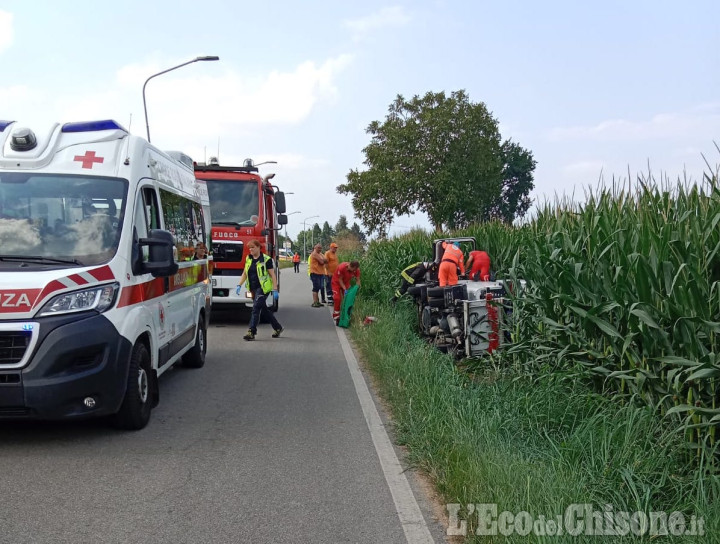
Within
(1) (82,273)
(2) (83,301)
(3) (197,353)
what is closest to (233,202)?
(3) (197,353)

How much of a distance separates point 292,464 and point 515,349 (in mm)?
2973

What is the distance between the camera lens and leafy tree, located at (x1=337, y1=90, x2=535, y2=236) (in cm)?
4697

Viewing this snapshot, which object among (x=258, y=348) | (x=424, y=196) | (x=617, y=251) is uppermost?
(x=424, y=196)

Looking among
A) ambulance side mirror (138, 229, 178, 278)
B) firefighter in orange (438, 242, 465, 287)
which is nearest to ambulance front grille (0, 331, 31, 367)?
ambulance side mirror (138, 229, 178, 278)

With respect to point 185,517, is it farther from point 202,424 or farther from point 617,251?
point 617,251

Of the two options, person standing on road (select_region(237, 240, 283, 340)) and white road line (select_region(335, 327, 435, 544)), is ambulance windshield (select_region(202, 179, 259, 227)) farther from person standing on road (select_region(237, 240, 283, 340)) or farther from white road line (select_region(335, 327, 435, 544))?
white road line (select_region(335, 327, 435, 544))

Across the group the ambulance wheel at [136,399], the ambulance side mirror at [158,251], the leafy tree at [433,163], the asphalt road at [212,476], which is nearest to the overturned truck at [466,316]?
the asphalt road at [212,476]

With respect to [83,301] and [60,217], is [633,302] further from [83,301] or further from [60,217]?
[60,217]

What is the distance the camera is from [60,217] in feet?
21.6

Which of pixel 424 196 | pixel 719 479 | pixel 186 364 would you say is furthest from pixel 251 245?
pixel 424 196

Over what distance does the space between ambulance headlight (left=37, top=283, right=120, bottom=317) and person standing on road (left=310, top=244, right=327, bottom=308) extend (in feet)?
47.6

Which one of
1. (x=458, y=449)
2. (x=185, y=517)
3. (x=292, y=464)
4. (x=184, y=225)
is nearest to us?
(x=185, y=517)

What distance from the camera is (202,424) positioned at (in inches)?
277

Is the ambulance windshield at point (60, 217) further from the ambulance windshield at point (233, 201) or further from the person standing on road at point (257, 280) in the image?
the ambulance windshield at point (233, 201)
